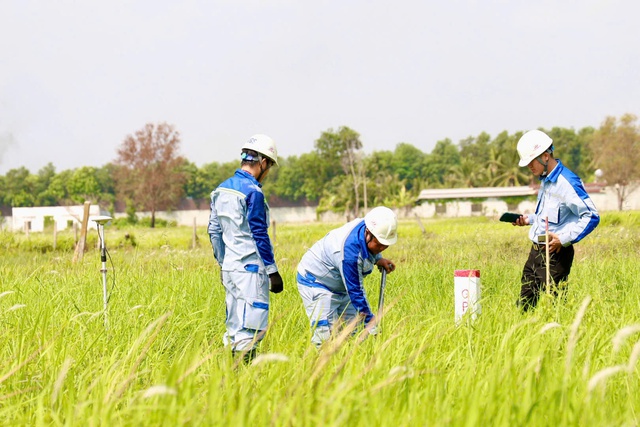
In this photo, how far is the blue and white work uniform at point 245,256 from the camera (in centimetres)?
479

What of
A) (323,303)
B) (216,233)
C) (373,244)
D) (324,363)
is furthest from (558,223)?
(324,363)

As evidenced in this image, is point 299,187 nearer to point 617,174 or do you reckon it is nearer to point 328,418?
point 617,174

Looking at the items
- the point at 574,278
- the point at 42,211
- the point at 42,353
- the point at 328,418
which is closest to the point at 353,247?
the point at 42,353

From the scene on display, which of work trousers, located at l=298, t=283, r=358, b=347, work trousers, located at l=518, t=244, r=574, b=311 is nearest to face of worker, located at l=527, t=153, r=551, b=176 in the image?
work trousers, located at l=518, t=244, r=574, b=311

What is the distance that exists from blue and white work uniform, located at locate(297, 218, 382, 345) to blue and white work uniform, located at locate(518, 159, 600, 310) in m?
1.60

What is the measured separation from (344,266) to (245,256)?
→ 2.28 feet

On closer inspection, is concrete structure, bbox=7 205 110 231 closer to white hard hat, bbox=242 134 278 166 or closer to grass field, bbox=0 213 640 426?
grass field, bbox=0 213 640 426

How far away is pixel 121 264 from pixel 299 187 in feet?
263

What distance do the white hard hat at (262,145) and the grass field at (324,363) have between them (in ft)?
3.96

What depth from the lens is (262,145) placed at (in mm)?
4941

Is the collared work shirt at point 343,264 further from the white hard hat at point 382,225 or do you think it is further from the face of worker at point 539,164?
the face of worker at point 539,164

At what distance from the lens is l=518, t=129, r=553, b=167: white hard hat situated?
5717 millimetres

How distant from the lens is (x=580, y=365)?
3.51 m

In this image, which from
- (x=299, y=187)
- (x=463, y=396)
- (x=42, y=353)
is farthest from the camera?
(x=299, y=187)
